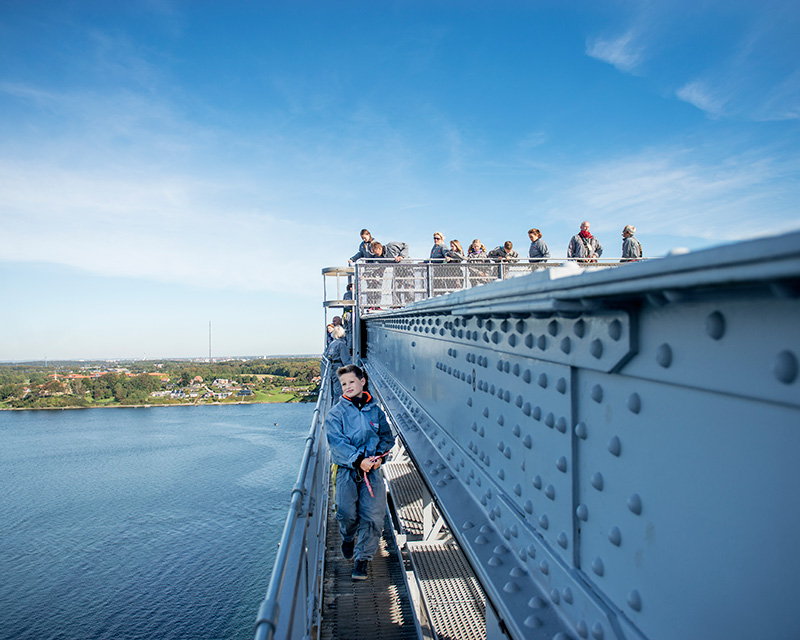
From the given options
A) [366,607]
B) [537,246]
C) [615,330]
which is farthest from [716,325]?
[537,246]

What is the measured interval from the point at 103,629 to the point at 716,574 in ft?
131

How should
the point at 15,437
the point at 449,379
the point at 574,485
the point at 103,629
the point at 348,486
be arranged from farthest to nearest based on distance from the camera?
the point at 15,437 < the point at 103,629 < the point at 348,486 < the point at 449,379 < the point at 574,485

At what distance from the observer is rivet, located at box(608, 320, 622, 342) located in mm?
1412

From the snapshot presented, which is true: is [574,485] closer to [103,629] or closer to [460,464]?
[460,464]

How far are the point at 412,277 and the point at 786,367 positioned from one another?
9.56m

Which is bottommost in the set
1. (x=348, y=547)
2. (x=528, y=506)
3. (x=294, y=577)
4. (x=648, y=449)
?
(x=348, y=547)

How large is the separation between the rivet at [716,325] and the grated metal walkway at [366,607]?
198 inches

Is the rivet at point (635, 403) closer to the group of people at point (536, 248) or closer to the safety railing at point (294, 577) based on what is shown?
the safety railing at point (294, 577)

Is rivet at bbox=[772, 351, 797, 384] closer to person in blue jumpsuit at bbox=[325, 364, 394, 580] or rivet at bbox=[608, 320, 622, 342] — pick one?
rivet at bbox=[608, 320, 622, 342]

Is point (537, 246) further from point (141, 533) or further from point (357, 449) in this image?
point (141, 533)

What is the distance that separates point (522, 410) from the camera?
7.44 feet

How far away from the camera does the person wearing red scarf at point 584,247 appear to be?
11.4 m

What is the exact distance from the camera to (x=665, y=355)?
1228 mm

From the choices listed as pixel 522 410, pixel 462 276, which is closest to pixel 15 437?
pixel 462 276
